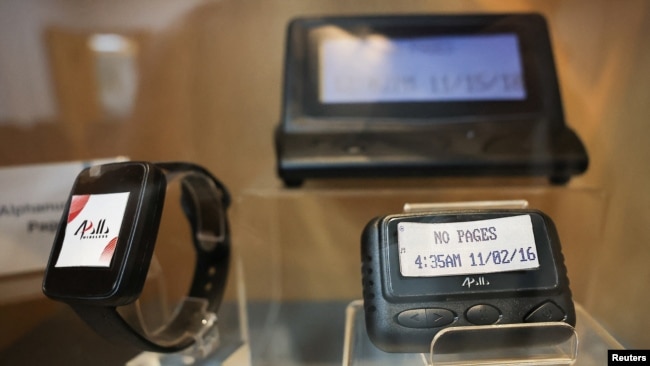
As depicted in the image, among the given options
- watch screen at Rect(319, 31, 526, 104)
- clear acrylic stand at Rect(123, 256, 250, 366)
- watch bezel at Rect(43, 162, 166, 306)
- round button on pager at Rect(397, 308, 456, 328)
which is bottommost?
clear acrylic stand at Rect(123, 256, 250, 366)

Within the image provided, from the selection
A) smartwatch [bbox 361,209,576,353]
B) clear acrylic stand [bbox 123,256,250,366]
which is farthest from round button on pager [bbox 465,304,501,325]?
clear acrylic stand [bbox 123,256,250,366]

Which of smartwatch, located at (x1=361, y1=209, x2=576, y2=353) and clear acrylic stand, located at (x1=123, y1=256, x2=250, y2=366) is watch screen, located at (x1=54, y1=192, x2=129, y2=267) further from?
smartwatch, located at (x1=361, y1=209, x2=576, y2=353)

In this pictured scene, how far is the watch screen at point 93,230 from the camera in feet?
1.24

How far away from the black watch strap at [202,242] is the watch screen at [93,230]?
5cm

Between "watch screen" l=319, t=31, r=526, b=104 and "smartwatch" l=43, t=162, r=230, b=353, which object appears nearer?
"smartwatch" l=43, t=162, r=230, b=353

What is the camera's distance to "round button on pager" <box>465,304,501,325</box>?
1.20 ft

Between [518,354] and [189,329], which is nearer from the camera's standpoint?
[518,354]

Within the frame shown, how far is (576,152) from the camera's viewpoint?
0.51 m

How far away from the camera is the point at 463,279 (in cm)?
37

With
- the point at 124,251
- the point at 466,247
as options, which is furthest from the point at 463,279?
the point at 124,251

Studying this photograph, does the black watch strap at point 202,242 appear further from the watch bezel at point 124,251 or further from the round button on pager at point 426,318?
the round button on pager at point 426,318

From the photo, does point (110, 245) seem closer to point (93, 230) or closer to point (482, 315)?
point (93, 230)

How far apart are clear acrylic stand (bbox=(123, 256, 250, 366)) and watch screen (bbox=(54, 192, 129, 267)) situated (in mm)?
58

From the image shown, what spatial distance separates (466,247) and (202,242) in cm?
27
